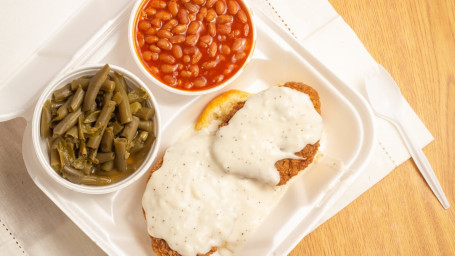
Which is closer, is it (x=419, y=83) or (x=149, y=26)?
(x=149, y=26)

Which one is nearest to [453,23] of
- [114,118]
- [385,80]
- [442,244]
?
[385,80]

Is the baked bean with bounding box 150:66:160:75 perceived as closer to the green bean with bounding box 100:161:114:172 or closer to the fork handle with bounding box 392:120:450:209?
the green bean with bounding box 100:161:114:172

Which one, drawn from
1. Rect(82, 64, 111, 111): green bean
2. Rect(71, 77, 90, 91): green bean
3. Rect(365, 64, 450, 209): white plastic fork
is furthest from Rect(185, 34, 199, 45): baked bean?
Rect(365, 64, 450, 209): white plastic fork

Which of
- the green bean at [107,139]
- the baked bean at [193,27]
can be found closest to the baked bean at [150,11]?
the baked bean at [193,27]

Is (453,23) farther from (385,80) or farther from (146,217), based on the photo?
(146,217)

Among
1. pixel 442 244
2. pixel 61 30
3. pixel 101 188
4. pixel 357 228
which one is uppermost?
pixel 61 30

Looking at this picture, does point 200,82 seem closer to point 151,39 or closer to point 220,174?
point 151,39

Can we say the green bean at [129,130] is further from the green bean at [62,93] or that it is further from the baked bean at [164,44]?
the baked bean at [164,44]
